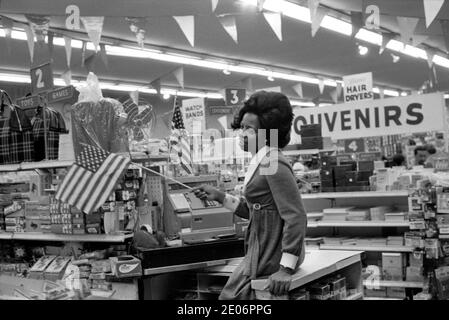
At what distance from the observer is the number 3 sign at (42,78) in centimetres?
421

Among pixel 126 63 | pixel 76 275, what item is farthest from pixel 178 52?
pixel 76 275

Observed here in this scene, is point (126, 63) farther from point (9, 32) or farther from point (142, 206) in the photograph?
point (142, 206)

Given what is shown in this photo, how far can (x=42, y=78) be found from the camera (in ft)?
14.0

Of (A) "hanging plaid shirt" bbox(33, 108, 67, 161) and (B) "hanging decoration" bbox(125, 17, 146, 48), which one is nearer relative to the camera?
(A) "hanging plaid shirt" bbox(33, 108, 67, 161)

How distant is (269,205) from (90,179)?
0.95m

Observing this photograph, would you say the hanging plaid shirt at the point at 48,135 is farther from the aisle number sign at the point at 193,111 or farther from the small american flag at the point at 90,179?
the aisle number sign at the point at 193,111

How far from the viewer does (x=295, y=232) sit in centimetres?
221

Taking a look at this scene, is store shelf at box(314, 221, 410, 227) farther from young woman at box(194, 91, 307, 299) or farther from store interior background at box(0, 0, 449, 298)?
young woman at box(194, 91, 307, 299)

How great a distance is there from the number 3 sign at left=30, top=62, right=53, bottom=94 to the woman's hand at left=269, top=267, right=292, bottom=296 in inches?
109

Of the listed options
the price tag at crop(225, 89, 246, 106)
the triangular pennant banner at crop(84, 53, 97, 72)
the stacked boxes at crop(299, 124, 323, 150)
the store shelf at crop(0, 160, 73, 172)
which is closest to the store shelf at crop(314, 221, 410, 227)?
the stacked boxes at crop(299, 124, 323, 150)

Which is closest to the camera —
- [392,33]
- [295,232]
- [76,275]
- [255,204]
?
[295,232]

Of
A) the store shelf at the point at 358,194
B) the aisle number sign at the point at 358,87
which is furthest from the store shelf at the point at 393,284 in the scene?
the aisle number sign at the point at 358,87

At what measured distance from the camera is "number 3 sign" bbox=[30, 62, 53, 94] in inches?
166

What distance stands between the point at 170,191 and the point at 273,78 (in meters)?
10.1
